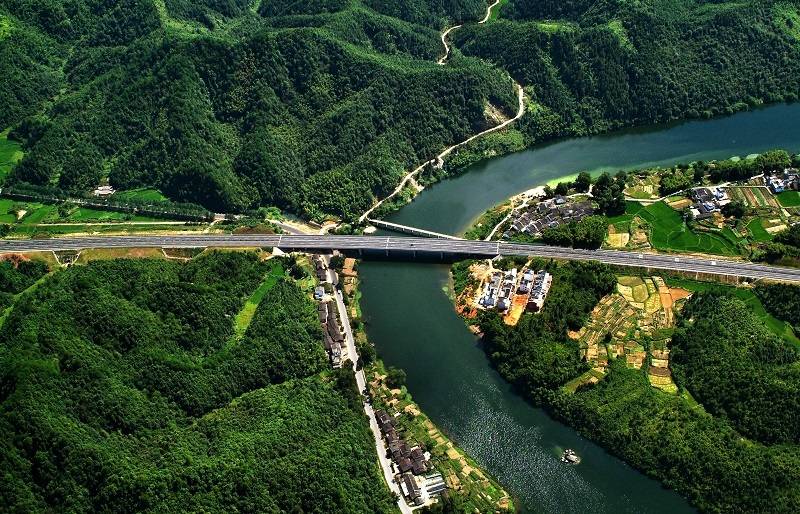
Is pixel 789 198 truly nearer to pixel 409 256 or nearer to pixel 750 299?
pixel 750 299

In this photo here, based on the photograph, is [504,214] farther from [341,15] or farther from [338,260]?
[341,15]

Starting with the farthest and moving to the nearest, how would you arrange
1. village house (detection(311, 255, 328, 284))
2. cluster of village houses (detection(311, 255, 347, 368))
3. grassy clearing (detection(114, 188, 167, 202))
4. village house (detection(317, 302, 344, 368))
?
grassy clearing (detection(114, 188, 167, 202))
village house (detection(311, 255, 328, 284))
cluster of village houses (detection(311, 255, 347, 368))
village house (detection(317, 302, 344, 368))

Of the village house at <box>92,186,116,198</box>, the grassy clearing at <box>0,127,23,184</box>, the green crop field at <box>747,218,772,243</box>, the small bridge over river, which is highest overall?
the grassy clearing at <box>0,127,23,184</box>

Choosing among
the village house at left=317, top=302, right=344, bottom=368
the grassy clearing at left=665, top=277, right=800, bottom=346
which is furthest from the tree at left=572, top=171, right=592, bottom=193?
the village house at left=317, top=302, right=344, bottom=368

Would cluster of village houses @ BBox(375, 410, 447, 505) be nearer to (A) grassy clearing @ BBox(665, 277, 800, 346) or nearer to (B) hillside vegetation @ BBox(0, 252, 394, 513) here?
(B) hillside vegetation @ BBox(0, 252, 394, 513)

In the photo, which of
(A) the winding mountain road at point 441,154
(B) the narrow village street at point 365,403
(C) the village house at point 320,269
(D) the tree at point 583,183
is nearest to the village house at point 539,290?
(D) the tree at point 583,183
